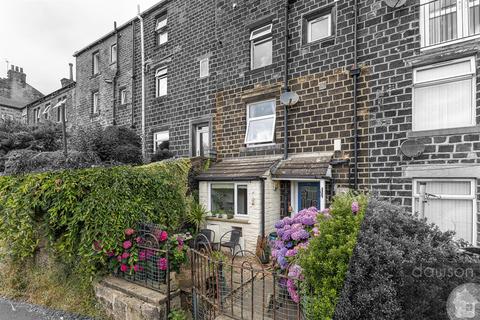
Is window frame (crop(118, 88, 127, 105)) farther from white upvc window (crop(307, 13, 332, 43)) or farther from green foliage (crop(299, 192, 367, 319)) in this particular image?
green foliage (crop(299, 192, 367, 319))

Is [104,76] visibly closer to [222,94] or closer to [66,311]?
[222,94]

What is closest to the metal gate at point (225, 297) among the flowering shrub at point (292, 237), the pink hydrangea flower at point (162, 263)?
the flowering shrub at point (292, 237)

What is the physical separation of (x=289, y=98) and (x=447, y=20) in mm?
4300

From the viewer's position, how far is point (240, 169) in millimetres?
9047

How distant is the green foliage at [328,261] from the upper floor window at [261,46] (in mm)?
7799

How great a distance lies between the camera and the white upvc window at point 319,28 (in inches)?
328

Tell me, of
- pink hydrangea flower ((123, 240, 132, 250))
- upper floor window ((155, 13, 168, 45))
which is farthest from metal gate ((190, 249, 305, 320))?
upper floor window ((155, 13, 168, 45))

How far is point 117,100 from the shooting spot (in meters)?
15.5

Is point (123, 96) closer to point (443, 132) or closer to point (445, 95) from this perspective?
point (445, 95)

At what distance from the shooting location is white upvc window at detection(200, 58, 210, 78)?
1128 cm

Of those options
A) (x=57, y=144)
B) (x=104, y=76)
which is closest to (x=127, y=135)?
(x=57, y=144)

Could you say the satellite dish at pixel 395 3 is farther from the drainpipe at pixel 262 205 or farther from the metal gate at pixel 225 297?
the metal gate at pixel 225 297

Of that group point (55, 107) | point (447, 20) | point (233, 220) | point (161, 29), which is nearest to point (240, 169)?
point (233, 220)

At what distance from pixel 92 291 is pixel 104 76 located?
14.8m
